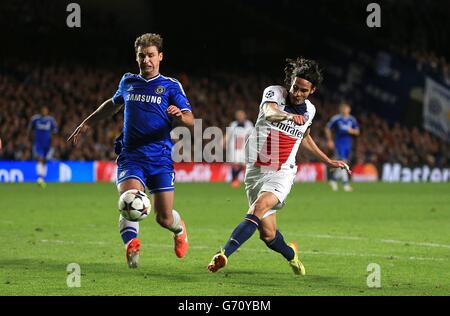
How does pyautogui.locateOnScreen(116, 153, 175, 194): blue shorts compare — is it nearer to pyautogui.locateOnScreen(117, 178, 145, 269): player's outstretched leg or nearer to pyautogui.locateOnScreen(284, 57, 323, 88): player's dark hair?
pyautogui.locateOnScreen(117, 178, 145, 269): player's outstretched leg

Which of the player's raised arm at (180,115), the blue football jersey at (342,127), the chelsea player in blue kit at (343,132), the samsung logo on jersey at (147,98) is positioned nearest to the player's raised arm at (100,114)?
the samsung logo on jersey at (147,98)

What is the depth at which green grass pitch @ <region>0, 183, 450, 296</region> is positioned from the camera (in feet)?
26.8

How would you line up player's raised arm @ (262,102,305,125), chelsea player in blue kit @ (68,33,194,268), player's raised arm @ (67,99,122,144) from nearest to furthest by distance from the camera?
player's raised arm @ (262,102,305,125)
chelsea player in blue kit @ (68,33,194,268)
player's raised arm @ (67,99,122,144)

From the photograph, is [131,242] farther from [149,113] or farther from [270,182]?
[270,182]

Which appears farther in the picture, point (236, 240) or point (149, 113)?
point (149, 113)

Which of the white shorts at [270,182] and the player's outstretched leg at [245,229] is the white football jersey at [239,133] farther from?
the player's outstretched leg at [245,229]

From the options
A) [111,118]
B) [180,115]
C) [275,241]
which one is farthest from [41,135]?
[180,115]

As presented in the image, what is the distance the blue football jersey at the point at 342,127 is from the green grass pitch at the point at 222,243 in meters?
3.66

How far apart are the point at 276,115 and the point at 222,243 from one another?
149 inches

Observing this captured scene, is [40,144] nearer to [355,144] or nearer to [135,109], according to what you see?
[355,144]

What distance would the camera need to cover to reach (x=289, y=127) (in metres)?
9.16

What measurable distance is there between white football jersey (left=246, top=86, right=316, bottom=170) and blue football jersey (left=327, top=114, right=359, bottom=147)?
1516 cm

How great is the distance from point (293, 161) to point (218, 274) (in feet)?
4.50

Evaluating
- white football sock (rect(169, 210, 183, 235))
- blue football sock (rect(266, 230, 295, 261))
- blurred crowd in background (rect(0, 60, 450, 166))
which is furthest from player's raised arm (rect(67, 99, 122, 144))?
blurred crowd in background (rect(0, 60, 450, 166))
